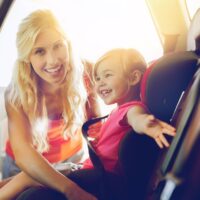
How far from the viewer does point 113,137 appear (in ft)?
3.31

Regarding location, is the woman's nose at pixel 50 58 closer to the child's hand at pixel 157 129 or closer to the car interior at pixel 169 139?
the car interior at pixel 169 139

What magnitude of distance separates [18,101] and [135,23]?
0.42 m

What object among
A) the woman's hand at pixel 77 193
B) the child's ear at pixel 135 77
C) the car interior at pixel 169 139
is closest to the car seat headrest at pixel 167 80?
the car interior at pixel 169 139

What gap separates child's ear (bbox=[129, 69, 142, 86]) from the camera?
1036 mm

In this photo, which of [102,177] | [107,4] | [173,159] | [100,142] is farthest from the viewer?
[107,4]

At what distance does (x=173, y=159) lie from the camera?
75cm

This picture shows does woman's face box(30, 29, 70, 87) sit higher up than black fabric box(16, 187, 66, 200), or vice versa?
woman's face box(30, 29, 70, 87)

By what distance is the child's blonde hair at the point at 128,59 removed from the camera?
1.04 meters

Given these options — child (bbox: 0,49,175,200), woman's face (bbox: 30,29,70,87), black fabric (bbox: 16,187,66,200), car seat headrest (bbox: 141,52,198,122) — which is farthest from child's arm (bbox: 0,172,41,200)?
car seat headrest (bbox: 141,52,198,122)

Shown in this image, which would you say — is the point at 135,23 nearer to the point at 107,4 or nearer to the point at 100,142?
the point at 107,4

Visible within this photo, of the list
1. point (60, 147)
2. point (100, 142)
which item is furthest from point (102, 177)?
point (60, 147)

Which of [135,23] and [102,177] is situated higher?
[135,23]

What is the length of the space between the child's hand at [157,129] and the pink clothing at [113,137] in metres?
0.09

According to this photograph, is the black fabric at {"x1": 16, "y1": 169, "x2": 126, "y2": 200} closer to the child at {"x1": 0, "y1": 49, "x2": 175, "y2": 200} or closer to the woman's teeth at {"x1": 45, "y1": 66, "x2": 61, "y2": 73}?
the child at {"x1": 0, "y1": 49, "x2": 175, "y2": 200}
